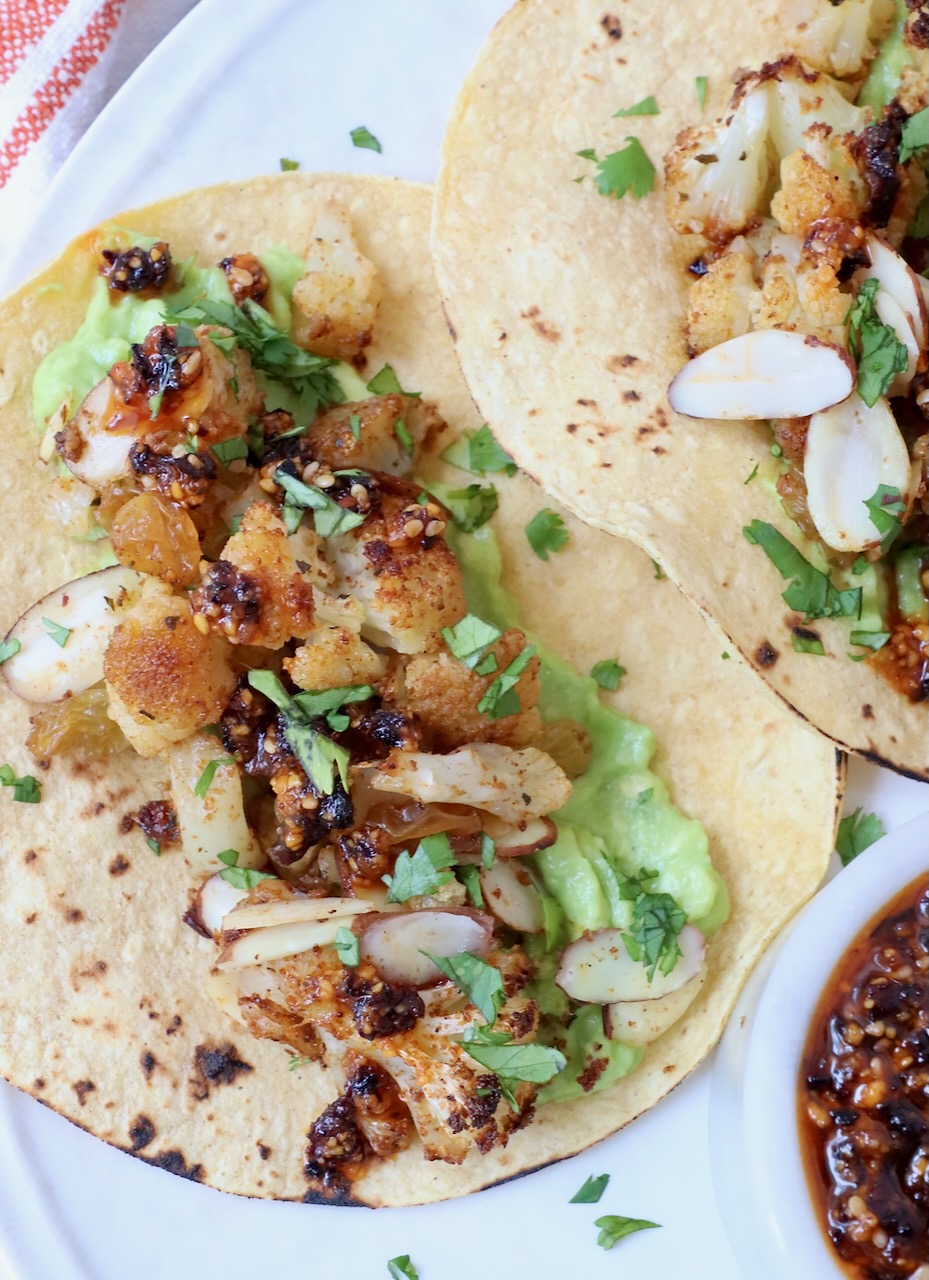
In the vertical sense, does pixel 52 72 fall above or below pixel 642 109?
above

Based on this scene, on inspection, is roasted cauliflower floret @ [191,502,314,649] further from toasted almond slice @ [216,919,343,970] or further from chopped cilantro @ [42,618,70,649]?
toasted almond slice @ [216,919,343,970]

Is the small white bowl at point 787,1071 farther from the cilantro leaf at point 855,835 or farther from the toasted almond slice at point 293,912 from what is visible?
the toasted almond slice at point 293,912

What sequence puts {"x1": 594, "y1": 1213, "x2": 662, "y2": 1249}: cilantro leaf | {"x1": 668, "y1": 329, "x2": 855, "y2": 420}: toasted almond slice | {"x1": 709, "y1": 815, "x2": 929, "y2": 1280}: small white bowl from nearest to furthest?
{"x1": 668, "y1": 329, "x2": 855, "y2": 420}: toasted almond slice, {"x1": 709, "y1": 815, "x2": 929, "y2": 1280}: small white bowl, {"x1": 594, "y1": 1213, "x2": 662, "y2": 1249}: cilantro leaf

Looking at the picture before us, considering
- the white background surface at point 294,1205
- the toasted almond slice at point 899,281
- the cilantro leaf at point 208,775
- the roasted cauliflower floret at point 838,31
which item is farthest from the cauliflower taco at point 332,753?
the roasted cauliflower floret at point 838,31

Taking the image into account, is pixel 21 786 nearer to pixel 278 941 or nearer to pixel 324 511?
pixel 278 941

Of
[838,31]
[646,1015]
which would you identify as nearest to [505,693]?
[646,1015]

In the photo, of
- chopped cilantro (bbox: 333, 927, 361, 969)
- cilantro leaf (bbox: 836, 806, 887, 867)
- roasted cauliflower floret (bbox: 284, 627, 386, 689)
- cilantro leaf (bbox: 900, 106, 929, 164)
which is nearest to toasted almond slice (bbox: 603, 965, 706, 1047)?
cilantro leaf (bbox: 836, 806, 887, 867)
